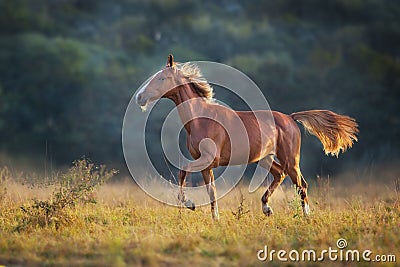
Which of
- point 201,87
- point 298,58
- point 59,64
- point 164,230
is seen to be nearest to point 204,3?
point 298,58

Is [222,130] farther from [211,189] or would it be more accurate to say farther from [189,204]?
[189,204]

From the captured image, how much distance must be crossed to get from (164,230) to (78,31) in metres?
33.0

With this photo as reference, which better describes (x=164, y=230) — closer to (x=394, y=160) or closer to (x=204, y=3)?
(x=394, y=160)

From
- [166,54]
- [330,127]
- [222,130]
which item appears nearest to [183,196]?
[222,130]

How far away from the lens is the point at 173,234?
7.57 metres

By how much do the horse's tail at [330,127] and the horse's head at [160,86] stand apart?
275 cm

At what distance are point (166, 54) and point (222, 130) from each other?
27336 millimetres

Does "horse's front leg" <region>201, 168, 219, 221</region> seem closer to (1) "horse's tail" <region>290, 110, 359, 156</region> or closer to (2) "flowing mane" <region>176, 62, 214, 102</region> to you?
(2) "flowing mane" <region>176, 62, 214, 102</region>

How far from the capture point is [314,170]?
1088 inches

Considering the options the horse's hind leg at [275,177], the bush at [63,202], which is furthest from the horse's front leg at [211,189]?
the bush at [63,202]

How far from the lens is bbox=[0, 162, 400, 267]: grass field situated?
21.6 feet

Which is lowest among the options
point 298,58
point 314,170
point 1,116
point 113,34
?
point 314,170

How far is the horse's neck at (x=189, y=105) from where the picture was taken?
376 inches

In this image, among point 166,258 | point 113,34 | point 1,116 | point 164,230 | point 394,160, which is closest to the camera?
point 166,258
